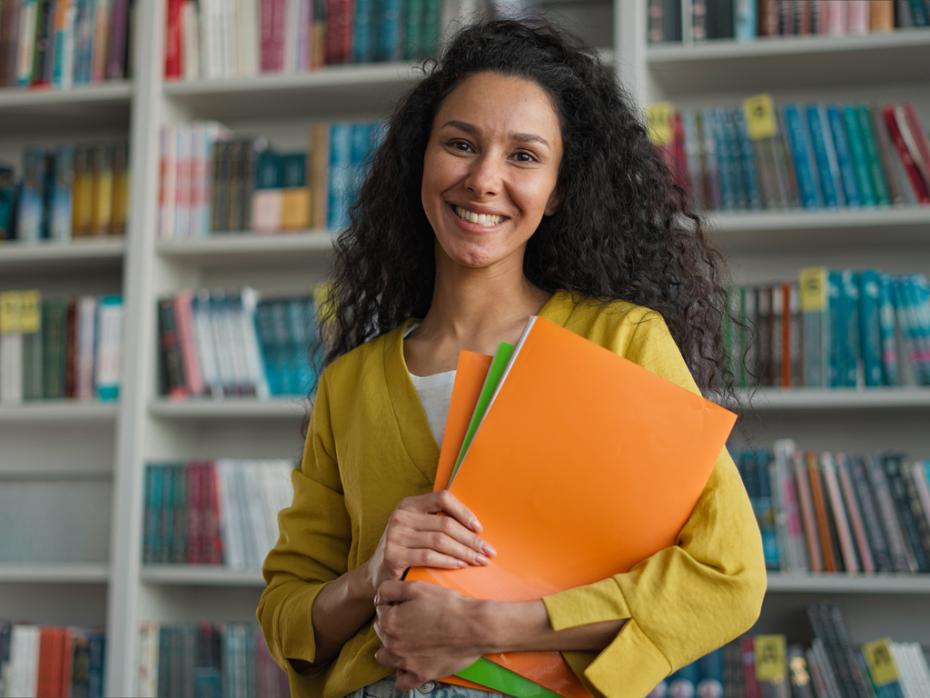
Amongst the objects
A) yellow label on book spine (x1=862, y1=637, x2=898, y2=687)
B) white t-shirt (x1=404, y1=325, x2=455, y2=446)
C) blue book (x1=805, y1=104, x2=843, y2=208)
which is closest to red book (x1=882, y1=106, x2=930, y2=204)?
blue book (x1=805, y1=104, x2=843, y2=208)

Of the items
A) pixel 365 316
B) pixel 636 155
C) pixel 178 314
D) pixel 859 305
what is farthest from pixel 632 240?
pixel 178 314

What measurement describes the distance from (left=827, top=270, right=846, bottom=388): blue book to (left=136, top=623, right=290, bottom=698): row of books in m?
1.37

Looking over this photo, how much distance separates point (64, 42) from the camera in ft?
9.25

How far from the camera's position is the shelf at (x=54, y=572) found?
2621mm

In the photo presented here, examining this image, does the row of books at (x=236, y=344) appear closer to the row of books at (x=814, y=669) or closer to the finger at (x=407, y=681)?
the row of books at (x=814, y=669)

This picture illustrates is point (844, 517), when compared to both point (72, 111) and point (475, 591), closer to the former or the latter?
point (475, 591)

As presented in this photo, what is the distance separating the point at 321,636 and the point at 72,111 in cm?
221

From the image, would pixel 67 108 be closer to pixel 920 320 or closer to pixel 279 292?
pixel 279 292

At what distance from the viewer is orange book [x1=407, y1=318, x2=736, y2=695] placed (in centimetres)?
95

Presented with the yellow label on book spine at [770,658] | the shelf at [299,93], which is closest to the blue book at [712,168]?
the shelf at [299,93]

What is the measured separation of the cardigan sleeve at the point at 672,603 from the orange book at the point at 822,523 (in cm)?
139

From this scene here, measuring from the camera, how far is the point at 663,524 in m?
0.96

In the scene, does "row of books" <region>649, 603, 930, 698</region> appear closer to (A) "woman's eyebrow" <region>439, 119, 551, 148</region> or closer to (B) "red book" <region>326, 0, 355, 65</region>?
(A) "woman's eyebrow" <region>439, 119, 551, 148</region>

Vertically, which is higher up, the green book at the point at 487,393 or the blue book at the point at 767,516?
the green book at the point at 487,393
